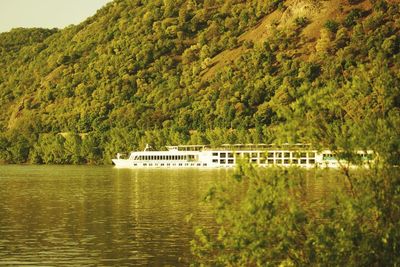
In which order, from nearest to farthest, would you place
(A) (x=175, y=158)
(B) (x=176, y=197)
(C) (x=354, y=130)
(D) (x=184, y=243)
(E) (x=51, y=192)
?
(C) (x=354, y=130) < (D) (x=184, y=243) < (B) (x=176, y=197) < (E) (x=51, y=192) < (A) (x=175, y=158)

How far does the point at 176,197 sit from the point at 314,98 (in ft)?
169

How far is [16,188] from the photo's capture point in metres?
94.4

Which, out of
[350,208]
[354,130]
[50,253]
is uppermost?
[354,130]

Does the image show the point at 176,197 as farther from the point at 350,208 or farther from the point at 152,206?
the point at 350,208

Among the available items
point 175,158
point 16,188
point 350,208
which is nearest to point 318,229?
point 350,208

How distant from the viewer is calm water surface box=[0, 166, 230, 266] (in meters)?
41.7

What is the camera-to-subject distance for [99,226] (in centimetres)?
5400

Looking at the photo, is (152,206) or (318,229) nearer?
(318,229)

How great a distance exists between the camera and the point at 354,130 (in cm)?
2447

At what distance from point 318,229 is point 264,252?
1650 millimetres

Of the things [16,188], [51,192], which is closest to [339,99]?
[51,192]

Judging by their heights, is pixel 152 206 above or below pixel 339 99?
below

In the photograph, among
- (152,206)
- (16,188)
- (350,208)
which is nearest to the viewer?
(350,208)

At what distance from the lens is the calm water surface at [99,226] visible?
4172cm
